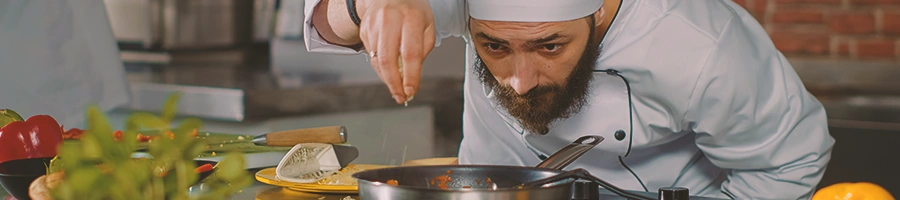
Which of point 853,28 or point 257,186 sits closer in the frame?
point 257,186

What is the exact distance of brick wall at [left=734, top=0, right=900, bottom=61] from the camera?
8.54 ft

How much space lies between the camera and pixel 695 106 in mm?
1375

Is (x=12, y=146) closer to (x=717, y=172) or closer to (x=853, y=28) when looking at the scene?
(x=717, y=172)

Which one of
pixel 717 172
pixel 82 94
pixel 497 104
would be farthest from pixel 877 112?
pixel 82 94

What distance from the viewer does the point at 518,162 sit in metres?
1.68

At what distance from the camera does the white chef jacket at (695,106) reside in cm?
136

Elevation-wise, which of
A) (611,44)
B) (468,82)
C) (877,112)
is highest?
(611,44)

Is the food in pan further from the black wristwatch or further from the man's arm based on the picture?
the black wristwatch

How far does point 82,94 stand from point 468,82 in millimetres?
1053

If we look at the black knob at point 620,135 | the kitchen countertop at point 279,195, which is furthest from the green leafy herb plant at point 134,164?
the black knob at point 620,135

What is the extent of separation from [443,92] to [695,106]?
150 centimetres

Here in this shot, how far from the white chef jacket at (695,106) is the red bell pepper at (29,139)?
1.86ft

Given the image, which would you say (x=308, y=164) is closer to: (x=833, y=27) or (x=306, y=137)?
(x=306, y=137)

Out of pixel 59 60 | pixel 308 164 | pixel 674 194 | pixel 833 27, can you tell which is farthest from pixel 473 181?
pixel 833 27
